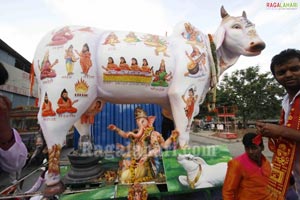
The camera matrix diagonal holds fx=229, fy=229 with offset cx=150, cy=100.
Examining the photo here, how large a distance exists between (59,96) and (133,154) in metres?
1.05

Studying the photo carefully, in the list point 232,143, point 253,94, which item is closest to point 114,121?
point 232,143

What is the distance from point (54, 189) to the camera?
7.76 ft

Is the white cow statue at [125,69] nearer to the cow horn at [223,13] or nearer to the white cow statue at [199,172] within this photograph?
the cow horn at [223,13]

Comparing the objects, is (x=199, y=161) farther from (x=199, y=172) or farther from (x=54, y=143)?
(x=54, y=143)

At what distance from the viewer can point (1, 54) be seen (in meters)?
11.6

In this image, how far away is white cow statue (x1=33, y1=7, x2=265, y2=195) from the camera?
2453 mm

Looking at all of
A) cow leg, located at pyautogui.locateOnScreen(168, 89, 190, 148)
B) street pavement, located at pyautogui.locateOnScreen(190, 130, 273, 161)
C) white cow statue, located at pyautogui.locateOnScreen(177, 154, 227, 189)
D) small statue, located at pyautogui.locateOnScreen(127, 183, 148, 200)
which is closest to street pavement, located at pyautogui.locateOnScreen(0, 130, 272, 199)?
street pavement, located at pyautogui.locateOnScreen(190, 130, 273, 161)

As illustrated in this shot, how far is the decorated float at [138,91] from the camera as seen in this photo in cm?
227

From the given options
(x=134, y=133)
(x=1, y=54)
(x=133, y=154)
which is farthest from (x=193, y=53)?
(x=1, y=54)

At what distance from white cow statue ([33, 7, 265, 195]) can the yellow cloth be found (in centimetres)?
110

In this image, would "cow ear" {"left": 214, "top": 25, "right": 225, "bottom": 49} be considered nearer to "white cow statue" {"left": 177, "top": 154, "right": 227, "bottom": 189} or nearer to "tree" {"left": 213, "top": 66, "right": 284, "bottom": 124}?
"white cow statue" {"left": 177, "top": 154, "right": 227, "bottom": 189}

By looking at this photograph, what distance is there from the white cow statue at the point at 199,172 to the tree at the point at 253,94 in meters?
15.1

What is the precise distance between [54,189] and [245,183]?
1.85 meters

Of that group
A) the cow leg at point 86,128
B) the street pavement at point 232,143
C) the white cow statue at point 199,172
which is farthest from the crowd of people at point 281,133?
the street pavement at point 232,143
